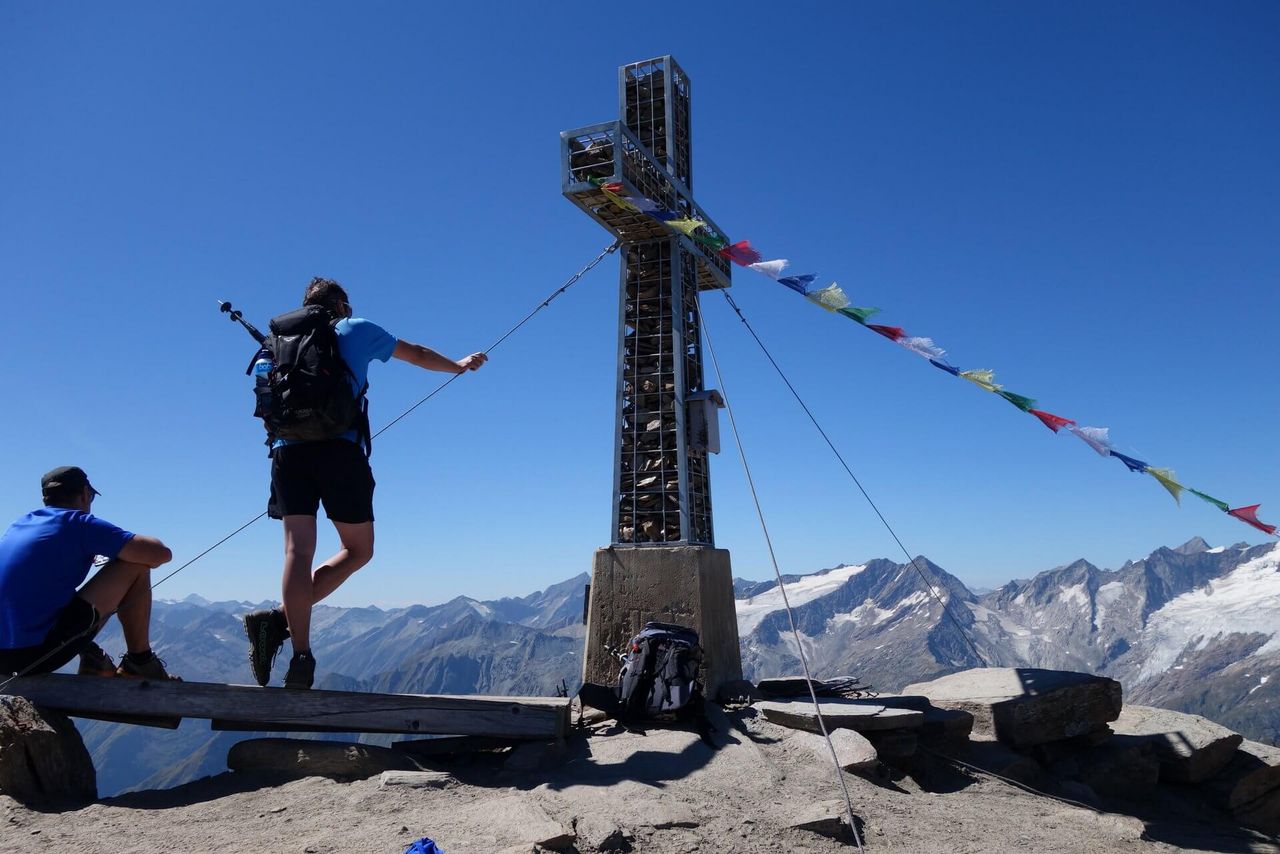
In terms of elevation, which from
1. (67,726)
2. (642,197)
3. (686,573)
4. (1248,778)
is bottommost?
(1248,778)

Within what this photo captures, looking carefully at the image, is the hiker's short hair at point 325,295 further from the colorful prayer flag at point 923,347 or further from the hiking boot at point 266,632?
the colorful prayer flag at point 923,347

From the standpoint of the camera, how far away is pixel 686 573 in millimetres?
10492

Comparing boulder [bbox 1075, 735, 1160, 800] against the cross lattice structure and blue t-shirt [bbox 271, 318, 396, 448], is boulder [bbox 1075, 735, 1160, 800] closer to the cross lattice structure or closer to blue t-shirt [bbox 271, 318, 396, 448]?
the cross lattice structure

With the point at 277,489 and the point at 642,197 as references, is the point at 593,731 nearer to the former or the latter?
the point at 277,489

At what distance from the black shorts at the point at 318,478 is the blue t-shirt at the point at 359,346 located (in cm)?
12

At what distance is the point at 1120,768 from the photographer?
1103cm

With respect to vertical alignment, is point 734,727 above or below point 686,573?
below

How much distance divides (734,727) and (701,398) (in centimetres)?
479

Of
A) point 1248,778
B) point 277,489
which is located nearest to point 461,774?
point 277,489

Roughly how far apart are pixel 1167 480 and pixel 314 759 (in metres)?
10.4

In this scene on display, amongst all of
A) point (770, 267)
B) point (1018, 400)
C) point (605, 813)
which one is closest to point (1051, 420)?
point (1018, 400)

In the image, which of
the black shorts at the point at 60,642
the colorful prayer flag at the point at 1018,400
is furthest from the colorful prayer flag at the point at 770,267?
the black shorts at the point at 60,642

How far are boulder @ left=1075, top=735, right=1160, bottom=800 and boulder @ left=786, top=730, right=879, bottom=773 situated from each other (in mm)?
4787

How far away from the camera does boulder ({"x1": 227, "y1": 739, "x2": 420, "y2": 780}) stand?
6.68 meters
